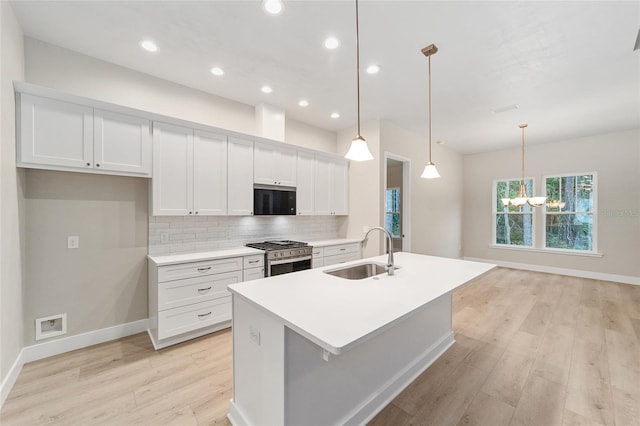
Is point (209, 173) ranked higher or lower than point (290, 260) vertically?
higher

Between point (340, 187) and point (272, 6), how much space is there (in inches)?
113

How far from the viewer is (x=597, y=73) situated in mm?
2822

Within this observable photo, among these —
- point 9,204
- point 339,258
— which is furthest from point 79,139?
point 339,258

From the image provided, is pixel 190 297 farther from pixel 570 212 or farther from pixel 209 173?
pixel 570 212

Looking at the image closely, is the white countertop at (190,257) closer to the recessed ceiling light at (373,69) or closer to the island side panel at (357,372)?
the island side panel at (357,372)

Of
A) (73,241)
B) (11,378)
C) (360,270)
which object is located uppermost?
(73,241)

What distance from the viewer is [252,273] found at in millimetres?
3086

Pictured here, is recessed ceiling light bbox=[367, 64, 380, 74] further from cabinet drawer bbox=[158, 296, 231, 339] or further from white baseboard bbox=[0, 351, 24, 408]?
white baseboard bbox=[0, 351, 24, 408]

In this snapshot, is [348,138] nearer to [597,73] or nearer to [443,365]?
[597,73]

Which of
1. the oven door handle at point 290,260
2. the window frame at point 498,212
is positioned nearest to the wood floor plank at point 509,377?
the oven door handle at point 290,260

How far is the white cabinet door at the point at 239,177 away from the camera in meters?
3.19

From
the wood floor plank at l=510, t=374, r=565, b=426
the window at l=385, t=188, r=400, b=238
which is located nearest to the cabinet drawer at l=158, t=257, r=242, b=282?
the wood floor plank at l=510, t=374, r=565, b=426

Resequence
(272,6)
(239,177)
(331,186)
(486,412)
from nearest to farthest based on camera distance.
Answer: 1. (486,412)
2. (272,6)
3. (239,177)
4. (331,186)

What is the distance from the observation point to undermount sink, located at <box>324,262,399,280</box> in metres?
2.18
